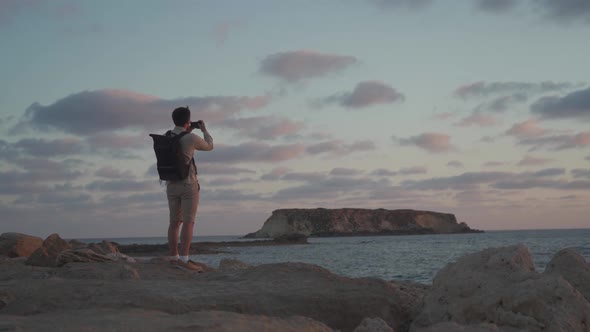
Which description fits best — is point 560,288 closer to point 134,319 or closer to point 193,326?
point 193,326

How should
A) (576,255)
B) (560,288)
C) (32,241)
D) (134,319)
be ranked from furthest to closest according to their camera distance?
(32,241), (576,255), (560,288), (134,319)

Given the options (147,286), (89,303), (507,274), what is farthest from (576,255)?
(89,303)

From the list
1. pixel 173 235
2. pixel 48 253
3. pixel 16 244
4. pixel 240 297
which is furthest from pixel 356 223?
pixel 240 297

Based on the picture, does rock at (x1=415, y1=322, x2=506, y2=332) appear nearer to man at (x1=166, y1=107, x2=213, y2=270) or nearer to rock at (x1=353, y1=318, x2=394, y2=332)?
rock at (x1=353, y1=318, x2=394, y2=332)

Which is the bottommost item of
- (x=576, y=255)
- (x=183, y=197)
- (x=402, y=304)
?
(x=402, y=304)

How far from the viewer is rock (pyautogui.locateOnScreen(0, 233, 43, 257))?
11.3 m

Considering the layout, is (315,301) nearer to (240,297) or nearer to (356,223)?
(240,297)

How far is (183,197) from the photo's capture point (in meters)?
6.88

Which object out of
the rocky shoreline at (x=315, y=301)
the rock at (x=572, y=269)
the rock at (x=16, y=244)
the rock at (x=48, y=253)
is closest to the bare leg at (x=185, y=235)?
the rocky shoreline at (x=315, y=301)

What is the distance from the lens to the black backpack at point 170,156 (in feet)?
22.1

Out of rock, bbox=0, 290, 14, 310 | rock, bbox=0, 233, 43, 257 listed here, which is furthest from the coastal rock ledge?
rock, bbox=0, 290, 14, 310

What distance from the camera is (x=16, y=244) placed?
37.5 feet

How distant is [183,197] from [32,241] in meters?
6.59

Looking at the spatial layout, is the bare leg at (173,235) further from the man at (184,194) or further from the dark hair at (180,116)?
the dark hair at (180,116)
